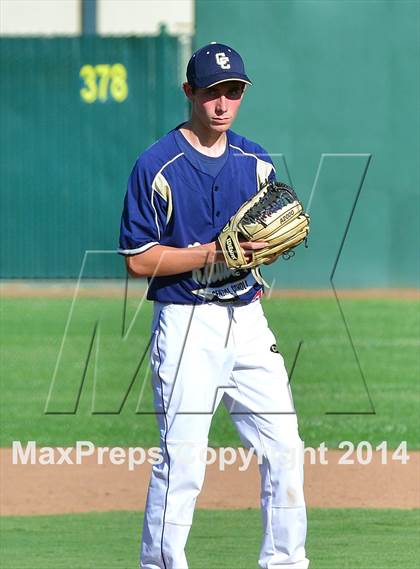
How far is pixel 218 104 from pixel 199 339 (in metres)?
0.81

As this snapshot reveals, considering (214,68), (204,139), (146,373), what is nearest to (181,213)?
(204,139)

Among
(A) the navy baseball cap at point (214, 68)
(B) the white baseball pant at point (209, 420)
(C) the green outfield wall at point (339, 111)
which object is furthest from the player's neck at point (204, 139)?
(C) the green outfield wall at point (339, 111)

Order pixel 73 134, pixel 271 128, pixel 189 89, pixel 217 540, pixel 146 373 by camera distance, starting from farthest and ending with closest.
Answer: pixel 73 134, pixel 271 128, pixel 146 373, pixel 217 540, pixel 189 89

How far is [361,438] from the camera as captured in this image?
9094 mm

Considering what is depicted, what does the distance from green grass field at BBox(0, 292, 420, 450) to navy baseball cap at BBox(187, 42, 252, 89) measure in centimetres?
299

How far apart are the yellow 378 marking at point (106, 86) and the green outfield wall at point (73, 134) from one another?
0.01 m

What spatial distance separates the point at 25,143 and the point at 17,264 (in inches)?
63.8

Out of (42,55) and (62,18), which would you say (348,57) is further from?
(62,18)

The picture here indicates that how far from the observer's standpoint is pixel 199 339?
14.5 ft

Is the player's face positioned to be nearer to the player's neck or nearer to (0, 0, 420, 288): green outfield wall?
the player's neck

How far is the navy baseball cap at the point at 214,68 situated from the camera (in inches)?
173

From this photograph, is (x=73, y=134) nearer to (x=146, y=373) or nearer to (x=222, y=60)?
(x=146, y=373)

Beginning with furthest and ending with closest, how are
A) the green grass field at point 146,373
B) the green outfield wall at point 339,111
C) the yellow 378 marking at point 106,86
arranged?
the yellow 378 marking at point 106,86, the green outfield wall at point 339,111, the green grass field at point 146,373

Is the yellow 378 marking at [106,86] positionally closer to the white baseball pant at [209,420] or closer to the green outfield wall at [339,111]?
the green outfield wall at [339,111]
